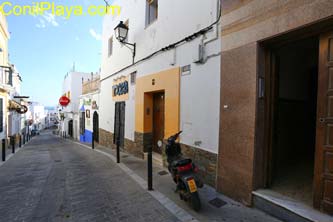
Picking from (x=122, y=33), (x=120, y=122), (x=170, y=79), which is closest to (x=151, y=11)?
(x=122, y=33)

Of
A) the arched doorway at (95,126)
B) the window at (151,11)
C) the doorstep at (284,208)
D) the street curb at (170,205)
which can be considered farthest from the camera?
the arched doorway at (95,126)

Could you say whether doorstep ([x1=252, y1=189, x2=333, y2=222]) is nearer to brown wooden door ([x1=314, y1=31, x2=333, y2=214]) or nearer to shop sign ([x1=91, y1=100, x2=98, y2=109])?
brown wooden door ([x1=314, y1=31, x2=333, y2=214])


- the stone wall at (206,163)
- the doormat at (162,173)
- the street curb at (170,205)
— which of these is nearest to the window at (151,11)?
the stone wall at (206,163)

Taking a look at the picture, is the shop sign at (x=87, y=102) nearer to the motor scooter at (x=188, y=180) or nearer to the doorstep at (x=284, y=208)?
the motor scooter at (x=188, y=180)

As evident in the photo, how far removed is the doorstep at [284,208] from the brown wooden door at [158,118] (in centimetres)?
401

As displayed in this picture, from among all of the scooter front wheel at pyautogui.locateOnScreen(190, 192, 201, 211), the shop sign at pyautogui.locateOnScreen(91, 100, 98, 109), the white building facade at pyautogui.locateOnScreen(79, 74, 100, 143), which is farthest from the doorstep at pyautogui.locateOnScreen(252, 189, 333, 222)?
the shop sign at pyautogui.locateOnScreen(91, 100, 98, 109)

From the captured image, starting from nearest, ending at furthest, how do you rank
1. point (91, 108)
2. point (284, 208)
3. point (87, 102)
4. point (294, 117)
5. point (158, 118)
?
point (284, 208) → point (294, 117) → point (158, 118) → point (91, 108) → point (87, 102)

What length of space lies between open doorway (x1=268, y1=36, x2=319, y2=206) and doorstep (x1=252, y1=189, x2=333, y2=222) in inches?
16.8

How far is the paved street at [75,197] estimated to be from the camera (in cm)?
327

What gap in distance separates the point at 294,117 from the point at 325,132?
196 centimetres

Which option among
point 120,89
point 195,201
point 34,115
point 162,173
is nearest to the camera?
point 195,201

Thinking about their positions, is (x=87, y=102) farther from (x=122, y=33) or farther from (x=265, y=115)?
(x=265, y=115)

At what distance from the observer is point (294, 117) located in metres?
4.61

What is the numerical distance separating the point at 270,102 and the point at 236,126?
0.70 meters
